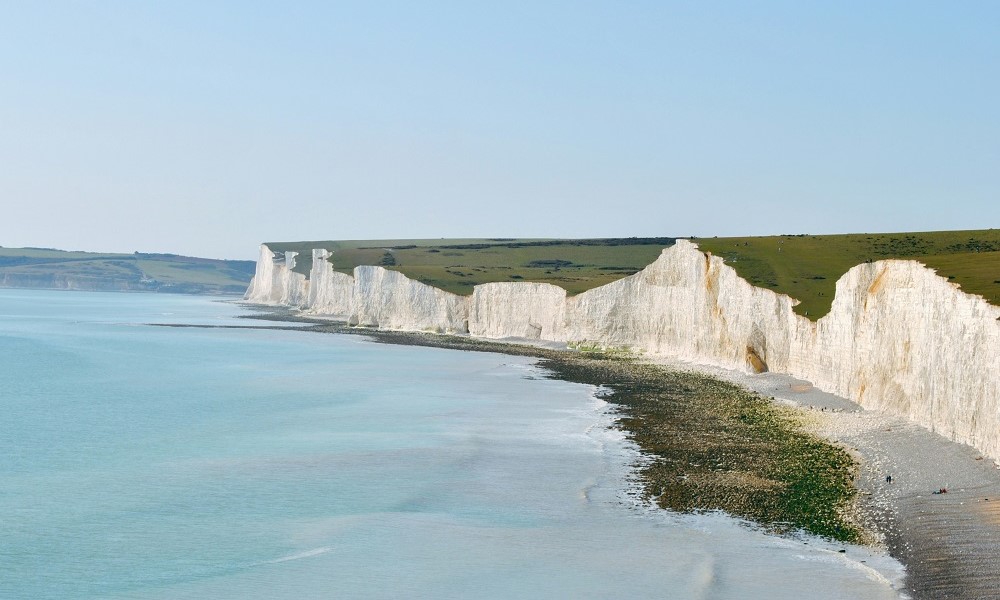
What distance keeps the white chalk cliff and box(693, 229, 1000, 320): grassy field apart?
1073 mm

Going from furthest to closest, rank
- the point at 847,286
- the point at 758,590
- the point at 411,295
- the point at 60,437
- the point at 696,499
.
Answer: the point at 411,295 → the point at 847,286 → the point at 60,437 → the point at 696,499 → the point at 758,590

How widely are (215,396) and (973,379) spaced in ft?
100

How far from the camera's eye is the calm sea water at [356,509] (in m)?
15.3

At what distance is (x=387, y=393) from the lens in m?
41.2

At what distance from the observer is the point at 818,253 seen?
5631 centimetres

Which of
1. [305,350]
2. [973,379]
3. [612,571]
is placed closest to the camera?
[612,571]

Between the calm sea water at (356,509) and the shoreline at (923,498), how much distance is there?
2.92 ft

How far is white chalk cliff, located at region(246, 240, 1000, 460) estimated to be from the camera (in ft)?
78.1

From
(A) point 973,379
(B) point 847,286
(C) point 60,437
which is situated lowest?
(C) point 60,437

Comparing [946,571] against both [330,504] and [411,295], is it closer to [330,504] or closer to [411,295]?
[330,504]

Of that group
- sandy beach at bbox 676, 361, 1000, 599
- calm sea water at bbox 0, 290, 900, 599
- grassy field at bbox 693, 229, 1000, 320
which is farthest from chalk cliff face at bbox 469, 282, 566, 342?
sandy beach at bbox 676, 361, 1000, 599

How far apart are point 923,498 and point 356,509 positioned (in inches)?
484

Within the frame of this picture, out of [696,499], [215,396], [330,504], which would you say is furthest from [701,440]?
[215,396]

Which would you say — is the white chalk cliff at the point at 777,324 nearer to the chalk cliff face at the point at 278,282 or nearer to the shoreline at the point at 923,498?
the shoreline at the point at 923,498
